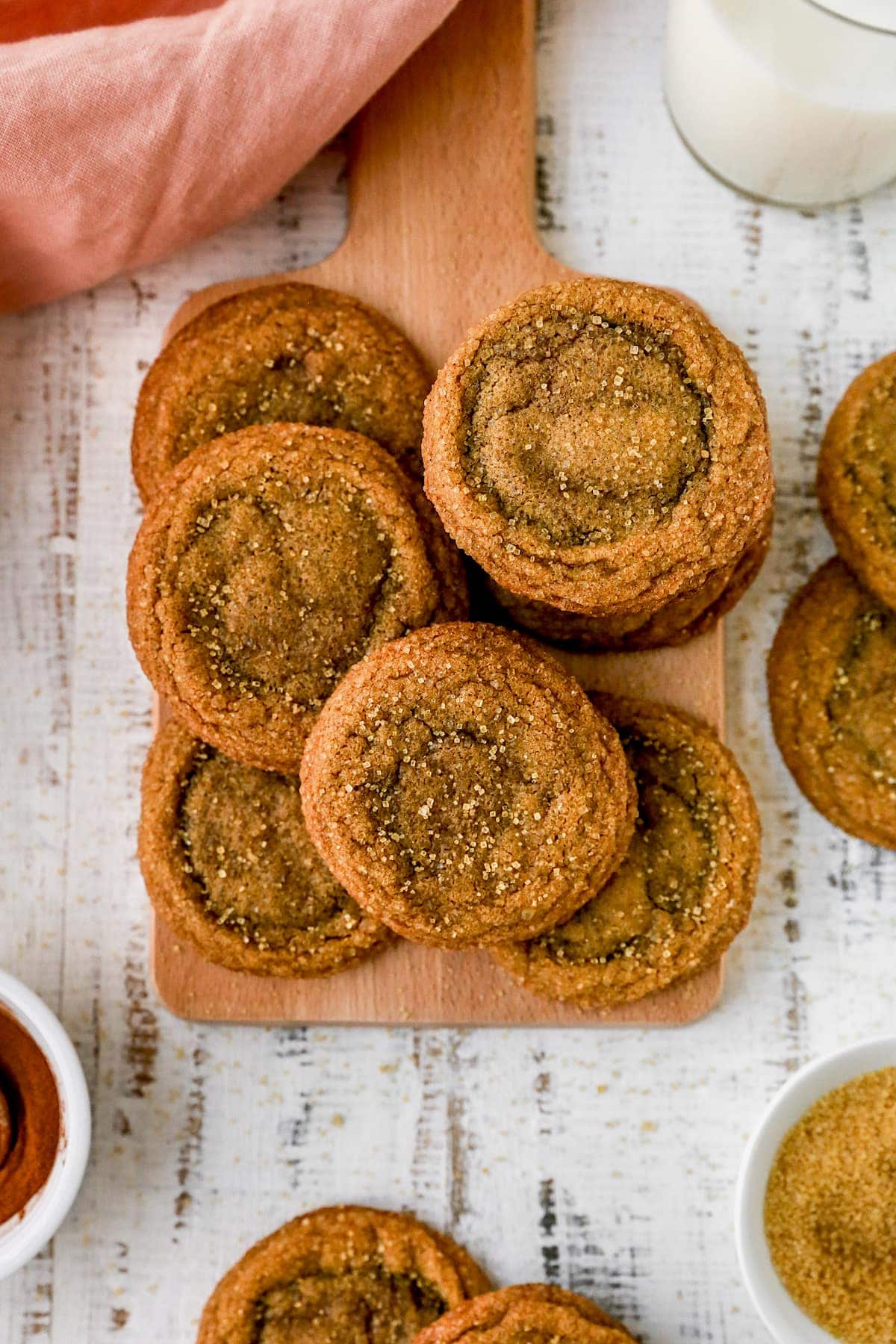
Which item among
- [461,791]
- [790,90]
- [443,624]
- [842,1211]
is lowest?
[842,1211]

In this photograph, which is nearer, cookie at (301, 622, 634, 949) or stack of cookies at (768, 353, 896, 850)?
cookie at (301, 622, 634, 949)

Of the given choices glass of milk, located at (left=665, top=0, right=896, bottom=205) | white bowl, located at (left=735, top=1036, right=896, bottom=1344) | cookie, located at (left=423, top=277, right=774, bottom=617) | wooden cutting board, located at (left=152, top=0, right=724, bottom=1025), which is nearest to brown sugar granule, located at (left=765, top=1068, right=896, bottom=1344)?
white bowl, located at (left=735, top=1036, right=896, bottom=1344)

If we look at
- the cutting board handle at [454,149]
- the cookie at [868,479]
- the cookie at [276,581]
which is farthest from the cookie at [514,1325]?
the cutting board handle at [454,149]

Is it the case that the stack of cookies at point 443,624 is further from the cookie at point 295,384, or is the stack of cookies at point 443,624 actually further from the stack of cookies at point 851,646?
the stack of cookies at point 851,646

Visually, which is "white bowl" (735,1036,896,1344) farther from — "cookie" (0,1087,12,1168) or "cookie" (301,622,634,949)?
"cookie" (0,1087,12,1168)

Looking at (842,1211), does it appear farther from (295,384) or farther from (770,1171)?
(295,384)

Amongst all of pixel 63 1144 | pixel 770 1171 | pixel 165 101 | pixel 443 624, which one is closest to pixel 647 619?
pixel 443 624
